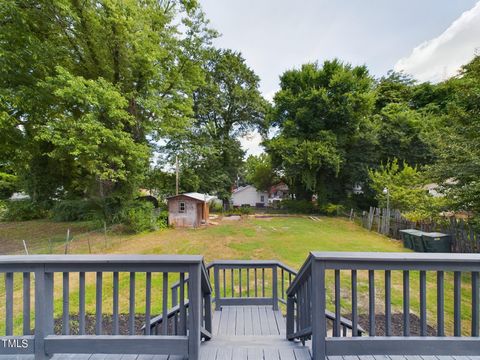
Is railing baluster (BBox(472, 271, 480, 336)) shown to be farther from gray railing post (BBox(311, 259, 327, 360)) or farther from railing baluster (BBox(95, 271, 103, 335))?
railing baluster (BBox(95, 271, 103, 335))

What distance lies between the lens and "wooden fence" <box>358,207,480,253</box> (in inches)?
260

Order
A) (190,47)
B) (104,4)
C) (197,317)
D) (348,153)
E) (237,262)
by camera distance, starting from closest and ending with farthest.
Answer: (197,317), (237,262), (104,4), (190,47), (348,153)

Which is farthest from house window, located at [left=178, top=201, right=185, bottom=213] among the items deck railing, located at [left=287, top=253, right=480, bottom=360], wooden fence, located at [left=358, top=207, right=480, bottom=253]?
deck railing, located at [left=287, top=253, right=480, bottom=360]

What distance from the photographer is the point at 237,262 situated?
3.55 metres

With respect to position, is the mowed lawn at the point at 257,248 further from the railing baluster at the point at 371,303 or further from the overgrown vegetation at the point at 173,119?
the railing baluster at the point at 371,303

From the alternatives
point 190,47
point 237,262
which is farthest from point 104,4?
point 237,262

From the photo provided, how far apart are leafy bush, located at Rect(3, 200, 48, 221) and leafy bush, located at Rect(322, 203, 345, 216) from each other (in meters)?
21.4

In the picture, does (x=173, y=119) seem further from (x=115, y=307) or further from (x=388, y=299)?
(x=388, y=299)

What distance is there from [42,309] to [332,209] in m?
17.4

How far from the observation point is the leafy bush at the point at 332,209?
54.7ft

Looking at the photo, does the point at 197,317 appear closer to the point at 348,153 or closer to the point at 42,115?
the point at 42,115

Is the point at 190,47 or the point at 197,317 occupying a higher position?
the point at 190,47

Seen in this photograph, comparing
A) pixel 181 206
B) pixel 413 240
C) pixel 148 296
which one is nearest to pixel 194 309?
pixel 148 296

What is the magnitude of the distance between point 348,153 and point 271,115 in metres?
7.41
